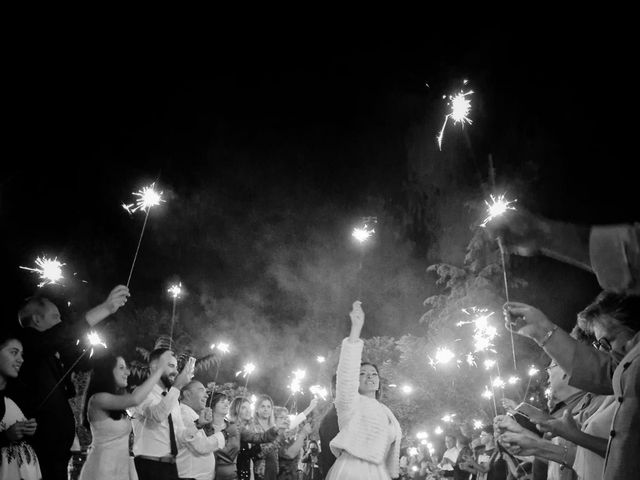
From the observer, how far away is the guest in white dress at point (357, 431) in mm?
4176

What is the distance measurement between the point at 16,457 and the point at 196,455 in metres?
2.35

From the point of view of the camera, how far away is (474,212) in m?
23.6

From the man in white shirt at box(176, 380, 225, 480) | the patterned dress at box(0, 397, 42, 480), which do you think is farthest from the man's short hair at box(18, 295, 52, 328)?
the man in white shirt at box(176, 380, 225, 480)

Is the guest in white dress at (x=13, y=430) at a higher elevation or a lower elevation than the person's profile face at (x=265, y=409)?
lower

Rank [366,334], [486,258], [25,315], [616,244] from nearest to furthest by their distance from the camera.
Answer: [616,244], [25,315], [486,258], [366,334]

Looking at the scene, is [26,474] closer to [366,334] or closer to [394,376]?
[394,376]

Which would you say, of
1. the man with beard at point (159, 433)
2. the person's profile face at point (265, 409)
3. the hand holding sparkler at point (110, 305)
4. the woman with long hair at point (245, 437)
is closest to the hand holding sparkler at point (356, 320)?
the hand holding sparkler at point (110, 305)

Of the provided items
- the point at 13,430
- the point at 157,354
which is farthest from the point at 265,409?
the point at 13,430

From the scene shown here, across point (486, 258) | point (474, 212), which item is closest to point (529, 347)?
point (486, 258)

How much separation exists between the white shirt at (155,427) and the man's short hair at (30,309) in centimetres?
163

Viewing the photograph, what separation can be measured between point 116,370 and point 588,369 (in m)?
4.75

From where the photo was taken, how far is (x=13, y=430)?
13.3 ft

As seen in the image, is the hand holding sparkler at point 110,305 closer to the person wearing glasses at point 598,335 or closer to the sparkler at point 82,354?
the sparkler at point 82,354

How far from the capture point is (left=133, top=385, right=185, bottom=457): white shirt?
5.54 m
